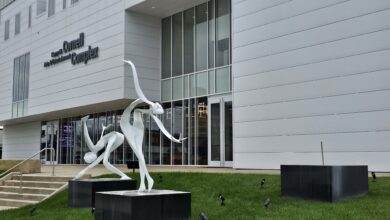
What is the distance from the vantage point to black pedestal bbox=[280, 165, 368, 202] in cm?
1002

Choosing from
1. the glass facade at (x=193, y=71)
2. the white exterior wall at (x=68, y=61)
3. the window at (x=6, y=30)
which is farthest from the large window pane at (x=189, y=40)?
the window at (x=6, y=30)

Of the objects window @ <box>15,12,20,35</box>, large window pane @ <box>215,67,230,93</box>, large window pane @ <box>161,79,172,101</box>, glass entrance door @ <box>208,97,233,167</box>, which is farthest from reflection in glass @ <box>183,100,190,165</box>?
window @ <box>15,12,20,35</box>

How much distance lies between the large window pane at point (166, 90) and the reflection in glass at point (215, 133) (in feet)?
12.5

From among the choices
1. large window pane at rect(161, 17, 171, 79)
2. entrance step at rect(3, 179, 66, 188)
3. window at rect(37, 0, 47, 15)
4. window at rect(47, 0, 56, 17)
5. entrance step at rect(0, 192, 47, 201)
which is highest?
window at rect(37, 0, 47, 15)

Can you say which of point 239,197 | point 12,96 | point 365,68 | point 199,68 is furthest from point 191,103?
point 12,96

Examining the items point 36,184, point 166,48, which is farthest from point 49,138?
point 36,184

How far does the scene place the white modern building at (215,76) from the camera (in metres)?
16.9

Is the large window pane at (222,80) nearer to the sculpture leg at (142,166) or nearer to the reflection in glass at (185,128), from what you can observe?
the reflection in glass at (185,128)

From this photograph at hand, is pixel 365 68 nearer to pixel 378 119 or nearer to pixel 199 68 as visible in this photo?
pixel 378 119

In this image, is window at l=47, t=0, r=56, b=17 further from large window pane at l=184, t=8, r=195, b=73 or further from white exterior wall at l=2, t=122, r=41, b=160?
large window pane at l=184, t=8, r=195, b=73

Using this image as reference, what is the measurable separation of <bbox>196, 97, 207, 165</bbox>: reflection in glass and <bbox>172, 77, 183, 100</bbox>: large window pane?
61.6 inches

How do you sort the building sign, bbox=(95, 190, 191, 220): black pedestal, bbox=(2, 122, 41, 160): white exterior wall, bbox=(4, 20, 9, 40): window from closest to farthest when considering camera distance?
bbox=(95, 190, 191, 220): black pedestal < the building sign < bbox=(2, 122, 41, 160): white exterior wall < bbox=(4, 20, 9, 40): window

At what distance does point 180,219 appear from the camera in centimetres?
889

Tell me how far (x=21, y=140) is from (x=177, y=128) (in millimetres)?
21542
